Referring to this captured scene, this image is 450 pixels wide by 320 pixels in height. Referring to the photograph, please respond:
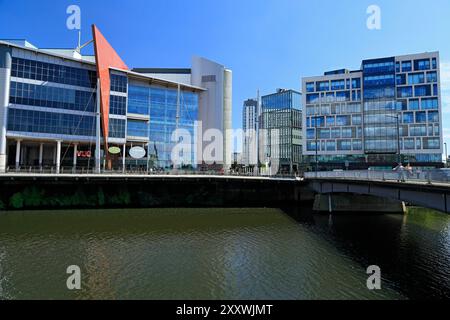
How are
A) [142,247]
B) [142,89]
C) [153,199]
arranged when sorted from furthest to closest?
[142,89] → [153,199] → [142,247]

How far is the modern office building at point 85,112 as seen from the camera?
54.0 m

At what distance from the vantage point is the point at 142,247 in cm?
2194

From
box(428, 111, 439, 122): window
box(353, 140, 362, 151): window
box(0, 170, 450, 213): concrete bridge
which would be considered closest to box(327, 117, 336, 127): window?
box(353, 140, 362, 151): window

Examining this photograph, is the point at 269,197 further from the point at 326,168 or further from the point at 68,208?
the point at 326,168

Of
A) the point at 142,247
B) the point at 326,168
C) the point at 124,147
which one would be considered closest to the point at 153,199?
the point at 124,147

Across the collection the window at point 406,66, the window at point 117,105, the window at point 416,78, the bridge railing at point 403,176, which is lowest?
the bridge railing at point 403,176

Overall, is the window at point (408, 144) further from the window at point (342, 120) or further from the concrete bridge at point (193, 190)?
the concrete bridge at point (193, 190)

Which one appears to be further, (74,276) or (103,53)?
(103,53)

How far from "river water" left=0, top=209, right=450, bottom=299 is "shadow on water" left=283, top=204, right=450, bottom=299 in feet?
0.25

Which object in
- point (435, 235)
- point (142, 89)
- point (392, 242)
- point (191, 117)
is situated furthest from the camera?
point (191, 117)

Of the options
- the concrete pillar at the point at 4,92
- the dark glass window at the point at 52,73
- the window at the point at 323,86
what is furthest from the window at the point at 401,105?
the concrete pillar at the point at 4,92

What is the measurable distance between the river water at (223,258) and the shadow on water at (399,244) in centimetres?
8

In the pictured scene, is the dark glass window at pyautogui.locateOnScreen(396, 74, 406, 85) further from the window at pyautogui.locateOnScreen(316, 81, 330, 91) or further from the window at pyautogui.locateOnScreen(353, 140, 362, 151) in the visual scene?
the window at pyautogui.locateOnScreen(353, 140, 362, 151)

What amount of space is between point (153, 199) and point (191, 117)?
32878 millimetres
